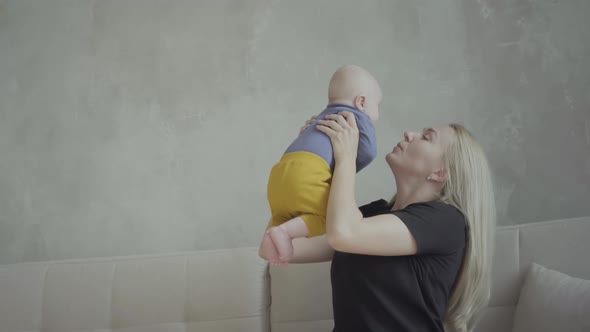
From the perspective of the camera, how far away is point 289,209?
53.2 inches

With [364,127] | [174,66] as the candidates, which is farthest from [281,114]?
[364,127]

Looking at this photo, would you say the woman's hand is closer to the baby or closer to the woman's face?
the baby

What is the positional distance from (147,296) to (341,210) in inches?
47.0

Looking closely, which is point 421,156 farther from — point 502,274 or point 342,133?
point 502,274

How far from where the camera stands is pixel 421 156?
4.86 feet

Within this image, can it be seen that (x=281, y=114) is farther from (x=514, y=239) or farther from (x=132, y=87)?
(x=514, y=239)

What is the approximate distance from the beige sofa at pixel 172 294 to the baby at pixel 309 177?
736 mm

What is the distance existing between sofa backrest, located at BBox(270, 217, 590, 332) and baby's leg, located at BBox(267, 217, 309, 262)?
78 centimetres

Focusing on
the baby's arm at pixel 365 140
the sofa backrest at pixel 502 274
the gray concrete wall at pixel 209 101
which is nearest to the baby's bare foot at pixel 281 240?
the baby's arm at pixel 365 140

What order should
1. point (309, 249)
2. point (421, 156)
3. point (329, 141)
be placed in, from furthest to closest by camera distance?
Result: point (309, 249)
point (421, 156)
point (329, 141)

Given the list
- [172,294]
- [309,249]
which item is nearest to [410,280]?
[309,249]

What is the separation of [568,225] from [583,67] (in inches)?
34.7

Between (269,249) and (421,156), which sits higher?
(421,156)

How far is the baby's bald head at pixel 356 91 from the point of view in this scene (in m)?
1.46
